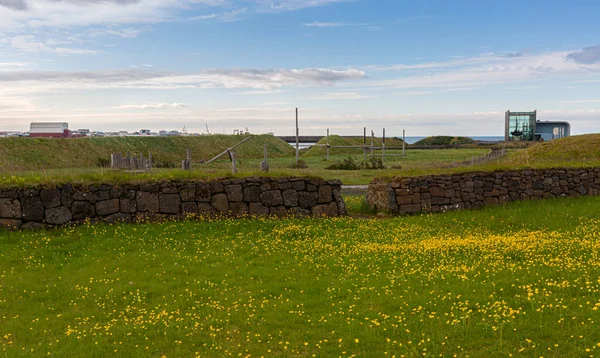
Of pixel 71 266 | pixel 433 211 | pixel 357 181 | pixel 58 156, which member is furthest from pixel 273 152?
pixel 71 266

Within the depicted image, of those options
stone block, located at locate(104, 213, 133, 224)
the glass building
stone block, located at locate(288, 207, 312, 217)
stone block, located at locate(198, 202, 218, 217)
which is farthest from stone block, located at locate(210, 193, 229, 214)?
the glass building

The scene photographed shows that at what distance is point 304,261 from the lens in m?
11.8

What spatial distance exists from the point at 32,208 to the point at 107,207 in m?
1.98

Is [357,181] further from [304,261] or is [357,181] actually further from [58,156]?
[58,156]

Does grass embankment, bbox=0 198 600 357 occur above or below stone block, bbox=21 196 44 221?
below

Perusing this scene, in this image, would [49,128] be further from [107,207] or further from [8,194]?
[107,207]

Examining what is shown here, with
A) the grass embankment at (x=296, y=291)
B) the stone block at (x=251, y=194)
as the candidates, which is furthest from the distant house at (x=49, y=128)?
the grass embankment at (x=296, y=291)

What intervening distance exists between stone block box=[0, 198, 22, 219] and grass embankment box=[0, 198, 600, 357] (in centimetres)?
69

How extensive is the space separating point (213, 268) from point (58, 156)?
51.3 meters

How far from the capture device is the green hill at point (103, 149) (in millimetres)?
52844

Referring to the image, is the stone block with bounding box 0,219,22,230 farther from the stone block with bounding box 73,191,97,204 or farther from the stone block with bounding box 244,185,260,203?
the stone block with bounding box 244,185,260,203

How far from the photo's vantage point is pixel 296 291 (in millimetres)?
9516

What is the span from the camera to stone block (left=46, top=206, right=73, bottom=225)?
1480cm

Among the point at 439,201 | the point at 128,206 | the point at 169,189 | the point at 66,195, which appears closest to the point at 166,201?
the point at 169,189
